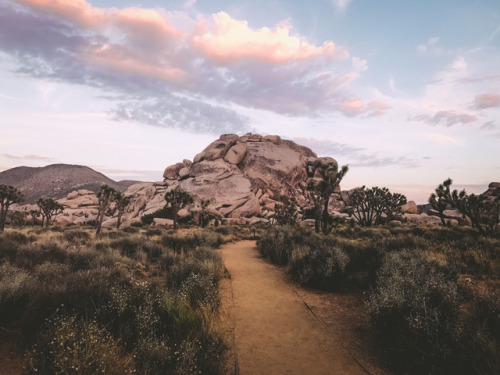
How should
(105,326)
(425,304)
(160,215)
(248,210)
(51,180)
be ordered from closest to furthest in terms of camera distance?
(105,326) < (425,304) < (160,215) < (248,210) < (51,180)

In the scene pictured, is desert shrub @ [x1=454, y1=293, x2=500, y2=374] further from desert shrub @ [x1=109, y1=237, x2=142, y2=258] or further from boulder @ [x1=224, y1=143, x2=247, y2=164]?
boulder @ [x1=224, y1=143, x2=247, y2=164]

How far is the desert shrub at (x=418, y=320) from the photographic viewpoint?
4277 millimetres

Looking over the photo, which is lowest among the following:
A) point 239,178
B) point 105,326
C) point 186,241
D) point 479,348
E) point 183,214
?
point 183,214

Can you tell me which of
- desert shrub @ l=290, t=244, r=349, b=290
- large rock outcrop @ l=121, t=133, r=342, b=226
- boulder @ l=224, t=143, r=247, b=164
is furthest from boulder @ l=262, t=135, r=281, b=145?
desert shrub @ l=290, t=244, r=349, b=290

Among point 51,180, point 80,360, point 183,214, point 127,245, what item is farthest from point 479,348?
point 51,180

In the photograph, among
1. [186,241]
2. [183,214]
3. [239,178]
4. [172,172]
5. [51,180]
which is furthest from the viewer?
[51,180]

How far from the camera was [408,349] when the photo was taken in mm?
4668

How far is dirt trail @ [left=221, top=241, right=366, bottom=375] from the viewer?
4781mm

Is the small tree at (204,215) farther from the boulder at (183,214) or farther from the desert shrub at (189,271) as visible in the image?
the desert shrub at (189,271)

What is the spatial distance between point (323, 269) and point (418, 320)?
4441 millimetres

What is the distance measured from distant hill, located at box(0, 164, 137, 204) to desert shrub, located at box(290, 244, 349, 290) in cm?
13367

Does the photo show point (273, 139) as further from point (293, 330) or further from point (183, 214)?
point (293, 330)

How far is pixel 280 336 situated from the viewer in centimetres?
589

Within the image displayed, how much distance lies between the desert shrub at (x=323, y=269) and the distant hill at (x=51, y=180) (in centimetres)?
13367
